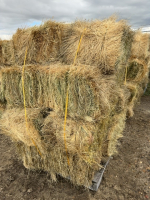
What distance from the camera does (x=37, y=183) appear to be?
3.33 m

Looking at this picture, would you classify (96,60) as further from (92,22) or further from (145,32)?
(145,32)

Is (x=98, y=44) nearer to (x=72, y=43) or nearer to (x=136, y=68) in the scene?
(x=72, y=43)

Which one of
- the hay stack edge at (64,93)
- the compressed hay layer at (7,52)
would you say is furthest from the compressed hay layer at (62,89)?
the compressed hay layer at (7,52)

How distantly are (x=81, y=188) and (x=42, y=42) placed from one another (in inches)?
114

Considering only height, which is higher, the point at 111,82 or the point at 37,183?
the point at 111,82

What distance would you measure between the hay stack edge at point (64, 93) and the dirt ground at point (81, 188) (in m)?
0.23

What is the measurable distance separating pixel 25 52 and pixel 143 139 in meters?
4.13

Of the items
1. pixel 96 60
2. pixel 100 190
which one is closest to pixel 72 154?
pixel 100 190

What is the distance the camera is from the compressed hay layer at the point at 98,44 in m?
2.94

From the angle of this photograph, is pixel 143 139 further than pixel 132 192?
Yes

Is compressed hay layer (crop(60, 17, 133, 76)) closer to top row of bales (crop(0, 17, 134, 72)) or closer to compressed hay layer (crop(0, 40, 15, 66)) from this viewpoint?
top row of bales (crop(0, 17, 134, 72))

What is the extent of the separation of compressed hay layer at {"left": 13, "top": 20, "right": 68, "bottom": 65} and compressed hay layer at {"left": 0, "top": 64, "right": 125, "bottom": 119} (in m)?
0.46

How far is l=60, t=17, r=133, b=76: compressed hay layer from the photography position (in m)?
2.94

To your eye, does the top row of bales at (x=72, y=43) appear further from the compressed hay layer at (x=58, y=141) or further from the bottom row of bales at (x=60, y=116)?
the compressed hay layer at (x=58, y=141)
